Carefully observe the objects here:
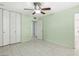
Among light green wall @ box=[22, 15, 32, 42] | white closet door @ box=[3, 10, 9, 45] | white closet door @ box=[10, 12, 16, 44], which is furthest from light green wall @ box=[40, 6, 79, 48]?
white closet door @ box=[3, 10, 9, 45]

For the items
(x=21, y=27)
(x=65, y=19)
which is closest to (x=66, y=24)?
(x=65, y=19)

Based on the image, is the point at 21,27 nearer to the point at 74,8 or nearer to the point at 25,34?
the point at 25,34

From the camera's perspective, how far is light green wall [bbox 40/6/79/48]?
536 centimetres

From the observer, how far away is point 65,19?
19.1ft

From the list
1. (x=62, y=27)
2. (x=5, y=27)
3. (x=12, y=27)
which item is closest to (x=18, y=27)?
(x=12, y=27)

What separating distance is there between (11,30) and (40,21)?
3.63 metres

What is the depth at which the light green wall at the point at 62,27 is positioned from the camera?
5355 mm

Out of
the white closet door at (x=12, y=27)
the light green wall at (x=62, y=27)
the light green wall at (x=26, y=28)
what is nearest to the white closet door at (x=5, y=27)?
the white closet door at (x=12, y=27)

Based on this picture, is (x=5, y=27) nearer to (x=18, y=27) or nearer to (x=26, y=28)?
(x=18, y=27)

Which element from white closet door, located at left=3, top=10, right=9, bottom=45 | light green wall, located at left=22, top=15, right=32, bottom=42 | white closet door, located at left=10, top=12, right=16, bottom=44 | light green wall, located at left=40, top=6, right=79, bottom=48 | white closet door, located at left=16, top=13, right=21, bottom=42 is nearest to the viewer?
light green wall, located at left=40, top=6, right=79, bottom=48

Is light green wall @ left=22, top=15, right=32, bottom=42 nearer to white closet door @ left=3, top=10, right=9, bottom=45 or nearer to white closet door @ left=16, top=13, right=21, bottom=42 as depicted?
white closet door @ left=16, top=13, right=21, bottom=42

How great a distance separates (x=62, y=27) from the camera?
6098mm

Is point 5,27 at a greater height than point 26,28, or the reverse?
point 5,27

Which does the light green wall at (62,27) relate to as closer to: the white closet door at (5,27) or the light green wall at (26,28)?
the light green wall at (26,28)
